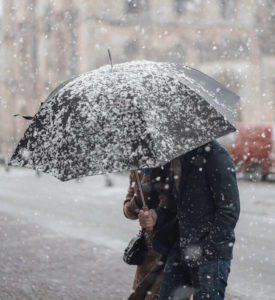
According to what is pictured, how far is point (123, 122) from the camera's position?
2.83m

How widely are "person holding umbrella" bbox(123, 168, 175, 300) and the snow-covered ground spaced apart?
176cm

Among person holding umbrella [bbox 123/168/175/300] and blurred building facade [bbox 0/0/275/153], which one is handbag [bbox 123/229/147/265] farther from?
blurred building facade [bbox 0/0/275/153]

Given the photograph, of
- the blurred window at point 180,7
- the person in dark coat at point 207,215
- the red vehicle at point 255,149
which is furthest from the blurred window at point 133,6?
the person in dark coat at point 207,215

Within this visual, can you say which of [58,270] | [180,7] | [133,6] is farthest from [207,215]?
[180,7]

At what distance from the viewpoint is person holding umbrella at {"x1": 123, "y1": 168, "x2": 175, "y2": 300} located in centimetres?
319

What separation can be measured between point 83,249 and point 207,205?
14.8 feet

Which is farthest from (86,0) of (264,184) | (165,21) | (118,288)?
(118,288)

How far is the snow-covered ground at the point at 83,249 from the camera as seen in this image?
17.8ft

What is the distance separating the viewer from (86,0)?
32625 mm

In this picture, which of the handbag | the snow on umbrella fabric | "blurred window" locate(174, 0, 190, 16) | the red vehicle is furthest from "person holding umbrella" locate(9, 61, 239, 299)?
"blurred window" locate(174, 0, 190, 16)

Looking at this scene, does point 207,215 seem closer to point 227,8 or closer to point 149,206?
point 149,206

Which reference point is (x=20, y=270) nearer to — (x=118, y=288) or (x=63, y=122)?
(x=118, y=288)

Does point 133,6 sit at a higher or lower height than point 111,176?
higher

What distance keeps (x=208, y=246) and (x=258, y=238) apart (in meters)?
5.15
